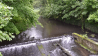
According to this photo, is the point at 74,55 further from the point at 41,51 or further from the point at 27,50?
the point at 27,50

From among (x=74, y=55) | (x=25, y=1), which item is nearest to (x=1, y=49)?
(x=25, y=1)

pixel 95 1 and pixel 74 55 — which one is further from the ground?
pixel 95 1

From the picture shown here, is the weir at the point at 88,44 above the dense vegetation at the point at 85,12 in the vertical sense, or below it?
below

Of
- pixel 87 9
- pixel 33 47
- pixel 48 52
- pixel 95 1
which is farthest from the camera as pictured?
pixel 87 9

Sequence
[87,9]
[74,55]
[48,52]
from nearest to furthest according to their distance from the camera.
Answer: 1. [74,55]
2. [48,52]
3. [87,9]

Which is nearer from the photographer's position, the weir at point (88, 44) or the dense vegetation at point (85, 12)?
the weir at point (88, 44)

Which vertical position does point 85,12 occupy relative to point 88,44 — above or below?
above

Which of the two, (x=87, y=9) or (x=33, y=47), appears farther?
(x=87, y=9)

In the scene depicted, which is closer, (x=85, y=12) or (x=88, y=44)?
(x=88, y=44)

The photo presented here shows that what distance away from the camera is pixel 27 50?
23.7 feet

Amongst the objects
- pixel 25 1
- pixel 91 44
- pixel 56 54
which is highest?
pixel 25 1

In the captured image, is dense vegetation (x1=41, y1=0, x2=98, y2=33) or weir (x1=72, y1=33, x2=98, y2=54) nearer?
weir (x1=72, y1=33, x2=98, y2=54)

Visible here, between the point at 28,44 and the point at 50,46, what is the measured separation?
2247 mm

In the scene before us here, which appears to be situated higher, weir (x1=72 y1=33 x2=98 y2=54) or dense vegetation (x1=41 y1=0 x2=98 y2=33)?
dense vegetation (x1=41 y1=0 x2=98 y2=33)
